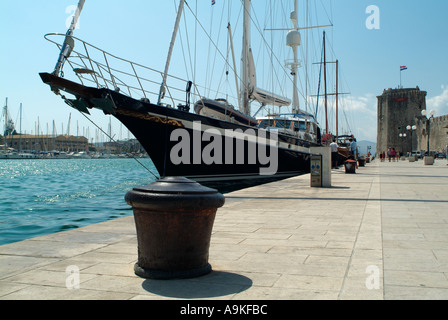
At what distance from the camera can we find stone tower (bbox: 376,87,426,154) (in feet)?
303

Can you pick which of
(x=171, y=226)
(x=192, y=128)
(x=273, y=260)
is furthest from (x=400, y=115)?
(x=171, y=226)

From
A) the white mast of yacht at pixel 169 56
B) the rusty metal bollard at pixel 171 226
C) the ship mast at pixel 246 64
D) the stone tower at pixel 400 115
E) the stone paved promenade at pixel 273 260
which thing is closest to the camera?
the stone paved promenade at pixel 273 260

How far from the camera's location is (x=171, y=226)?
368 cm

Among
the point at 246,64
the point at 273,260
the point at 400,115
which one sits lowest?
the point at 273,260

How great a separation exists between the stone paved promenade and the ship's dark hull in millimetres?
7799

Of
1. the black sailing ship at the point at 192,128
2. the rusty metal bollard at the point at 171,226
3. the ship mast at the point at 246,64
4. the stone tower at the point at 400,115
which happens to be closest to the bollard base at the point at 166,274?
the rusty metal bollard at the point at 171,226

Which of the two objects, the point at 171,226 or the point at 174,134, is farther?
the point at 174,134

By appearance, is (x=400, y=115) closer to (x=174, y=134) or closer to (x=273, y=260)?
(x=174, y=134)

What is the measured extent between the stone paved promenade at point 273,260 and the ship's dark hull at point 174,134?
7799 millimetres

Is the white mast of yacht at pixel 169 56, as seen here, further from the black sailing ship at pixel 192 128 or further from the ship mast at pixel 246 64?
the ship mast at pixel 246 64

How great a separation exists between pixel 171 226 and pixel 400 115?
328ft

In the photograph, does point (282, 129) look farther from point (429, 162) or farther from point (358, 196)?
point (429, 162)

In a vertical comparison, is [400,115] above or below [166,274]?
above

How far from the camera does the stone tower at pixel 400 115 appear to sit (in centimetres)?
9231
